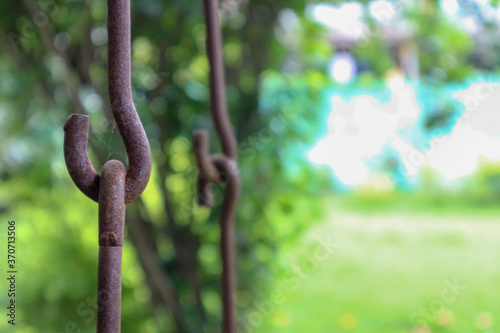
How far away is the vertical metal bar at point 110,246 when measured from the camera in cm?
34

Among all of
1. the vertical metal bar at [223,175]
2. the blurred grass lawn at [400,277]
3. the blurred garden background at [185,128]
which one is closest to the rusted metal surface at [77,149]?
the vertical metal bar at [223,175]

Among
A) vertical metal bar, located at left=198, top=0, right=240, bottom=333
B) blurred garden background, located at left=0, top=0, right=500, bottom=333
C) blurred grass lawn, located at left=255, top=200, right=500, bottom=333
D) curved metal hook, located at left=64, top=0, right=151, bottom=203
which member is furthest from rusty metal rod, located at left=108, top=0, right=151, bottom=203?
blurred grass lawn, located at left=255, top=200, right=500, bottom=333

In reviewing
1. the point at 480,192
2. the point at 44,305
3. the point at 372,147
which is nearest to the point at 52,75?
the point at 44,305

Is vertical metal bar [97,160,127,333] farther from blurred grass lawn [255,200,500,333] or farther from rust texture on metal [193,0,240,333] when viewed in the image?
blurred grass lawn [255,200,500,333]

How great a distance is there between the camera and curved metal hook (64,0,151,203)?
35 centimetres

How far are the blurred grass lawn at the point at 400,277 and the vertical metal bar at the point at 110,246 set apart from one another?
4.87ft

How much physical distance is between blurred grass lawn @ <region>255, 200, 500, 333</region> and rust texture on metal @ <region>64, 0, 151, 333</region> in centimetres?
148

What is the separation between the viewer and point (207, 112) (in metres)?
1.51

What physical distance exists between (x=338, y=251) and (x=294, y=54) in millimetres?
2060

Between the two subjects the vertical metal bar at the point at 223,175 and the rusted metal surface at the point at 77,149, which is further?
the vertical metal bar at the point at 223,175

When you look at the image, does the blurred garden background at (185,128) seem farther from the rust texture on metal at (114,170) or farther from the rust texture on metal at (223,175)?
the rust texture on metal at (114,170)

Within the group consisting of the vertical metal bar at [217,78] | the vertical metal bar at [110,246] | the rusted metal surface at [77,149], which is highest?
the vertical metal bar at [217,78]

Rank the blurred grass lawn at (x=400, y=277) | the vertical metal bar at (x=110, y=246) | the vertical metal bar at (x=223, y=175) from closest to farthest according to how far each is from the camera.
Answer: the vertical metal bar at (x=110, y=246)
the vertical metal bar at (x=223, y=175)
the blurred grass lawn at (x=400, y=277)

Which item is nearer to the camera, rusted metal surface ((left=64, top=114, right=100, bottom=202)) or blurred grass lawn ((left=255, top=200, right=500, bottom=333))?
rusted metal surface ((left=64, top=114, right=100, bottom=202))
